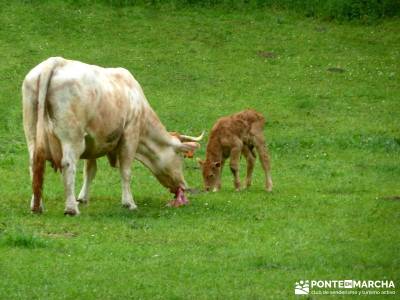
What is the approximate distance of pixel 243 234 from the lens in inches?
606

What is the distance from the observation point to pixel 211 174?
19.9 m

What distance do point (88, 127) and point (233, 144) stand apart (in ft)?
12.8

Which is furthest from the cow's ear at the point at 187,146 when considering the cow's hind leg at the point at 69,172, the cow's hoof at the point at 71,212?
the cow's hoof at the point at 71,212

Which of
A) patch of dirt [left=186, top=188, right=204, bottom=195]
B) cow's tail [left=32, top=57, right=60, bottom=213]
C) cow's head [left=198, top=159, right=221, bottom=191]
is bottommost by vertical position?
patch of dirt [left=186, top=188, right=204, bottom=195]

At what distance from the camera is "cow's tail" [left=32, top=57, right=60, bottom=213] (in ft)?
52.5

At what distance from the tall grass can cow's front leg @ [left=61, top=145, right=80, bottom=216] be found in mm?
21527

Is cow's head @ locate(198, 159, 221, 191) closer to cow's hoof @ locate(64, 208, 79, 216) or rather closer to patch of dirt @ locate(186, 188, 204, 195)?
patch of dirt @ locate(186, 188, 204, 195)

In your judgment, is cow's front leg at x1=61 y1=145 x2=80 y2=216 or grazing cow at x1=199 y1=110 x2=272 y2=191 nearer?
cow's front leg at x1=61 y1=145 x2=80 y2=216

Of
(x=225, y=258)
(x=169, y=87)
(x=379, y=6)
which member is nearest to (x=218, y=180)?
(x=225, y=258)

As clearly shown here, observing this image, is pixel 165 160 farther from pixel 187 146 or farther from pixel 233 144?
pixel 233 144

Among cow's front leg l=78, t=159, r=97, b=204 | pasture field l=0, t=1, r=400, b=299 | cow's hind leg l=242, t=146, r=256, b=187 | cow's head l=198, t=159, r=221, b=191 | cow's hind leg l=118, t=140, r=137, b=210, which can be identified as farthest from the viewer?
cow's hind leg l=242, t=146, r=256, b=187

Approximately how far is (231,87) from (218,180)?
10.9m

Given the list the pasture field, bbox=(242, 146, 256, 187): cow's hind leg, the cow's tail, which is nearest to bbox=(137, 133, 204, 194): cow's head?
the pasture field

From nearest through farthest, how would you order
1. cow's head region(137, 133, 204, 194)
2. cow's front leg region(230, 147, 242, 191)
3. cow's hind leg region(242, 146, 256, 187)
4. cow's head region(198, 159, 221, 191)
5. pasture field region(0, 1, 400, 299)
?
pasture field region(0, 1, 400, 299) < cow's head region(137, 133, 204, 194) < cow's front leg region(230, 147, 242, 191) < cow's head region(198, 159, 221, 191) < cow's hind leg region(242, 146, 256, 187)
